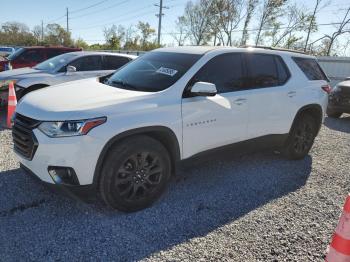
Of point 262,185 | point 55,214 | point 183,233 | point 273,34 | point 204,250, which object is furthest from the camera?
point 273,34

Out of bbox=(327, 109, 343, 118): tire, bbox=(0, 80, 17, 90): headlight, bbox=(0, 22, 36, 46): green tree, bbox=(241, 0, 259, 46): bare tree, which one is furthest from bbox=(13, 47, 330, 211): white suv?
bbox=(0, 22, 36, 46): green tree

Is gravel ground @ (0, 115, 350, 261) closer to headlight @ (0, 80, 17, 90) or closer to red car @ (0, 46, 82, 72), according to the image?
headlight @ (0, 80, 17, 90)

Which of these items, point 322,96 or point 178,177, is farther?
point 322,96

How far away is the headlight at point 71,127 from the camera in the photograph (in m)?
2.90

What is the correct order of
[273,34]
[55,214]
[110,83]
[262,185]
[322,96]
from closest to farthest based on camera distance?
[55,214], [110,83], [262,185], [322,96], [273,34]

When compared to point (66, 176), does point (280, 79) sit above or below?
above

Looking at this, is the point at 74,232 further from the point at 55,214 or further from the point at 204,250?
the point at 204,250

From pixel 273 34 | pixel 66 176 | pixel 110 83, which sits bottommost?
pixel 66 176

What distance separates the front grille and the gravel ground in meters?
0.64

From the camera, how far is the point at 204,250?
2.87 m

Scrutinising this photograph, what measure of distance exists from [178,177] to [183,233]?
1353mm

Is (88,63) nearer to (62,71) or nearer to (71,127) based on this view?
(62,71)

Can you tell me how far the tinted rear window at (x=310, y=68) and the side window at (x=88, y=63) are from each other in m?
5.03

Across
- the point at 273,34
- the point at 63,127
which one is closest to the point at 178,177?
the point at 63,127
